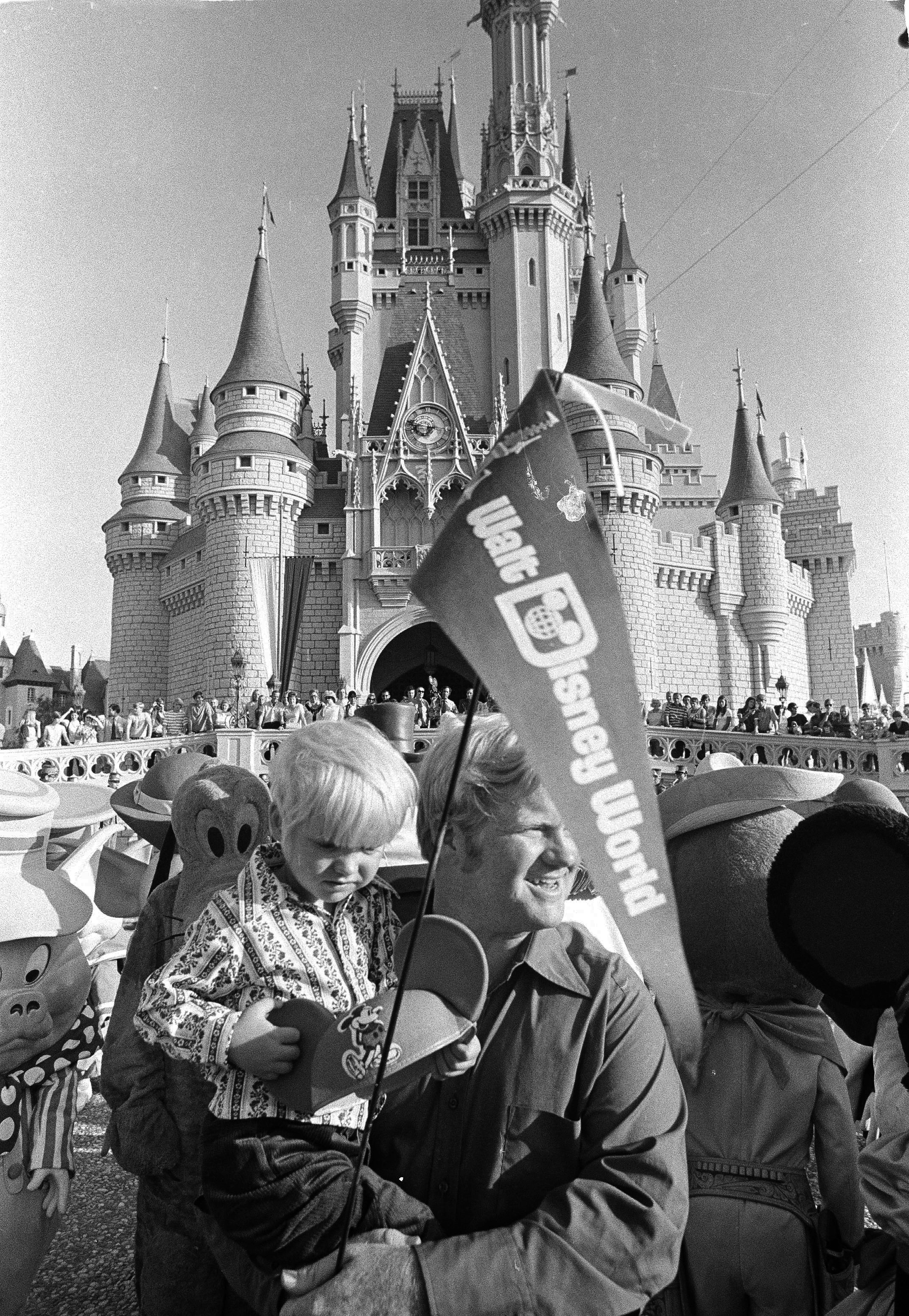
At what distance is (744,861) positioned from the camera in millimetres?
2217

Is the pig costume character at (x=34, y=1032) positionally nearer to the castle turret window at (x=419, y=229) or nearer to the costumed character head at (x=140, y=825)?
the costumed character head at (x=140, y=825)

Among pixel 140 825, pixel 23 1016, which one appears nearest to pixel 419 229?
pixel 140 825

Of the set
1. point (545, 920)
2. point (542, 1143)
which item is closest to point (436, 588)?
point (545, 920)

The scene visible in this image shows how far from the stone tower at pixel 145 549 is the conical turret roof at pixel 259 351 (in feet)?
16.4

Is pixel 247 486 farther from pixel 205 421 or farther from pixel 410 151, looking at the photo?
pixel 410 151

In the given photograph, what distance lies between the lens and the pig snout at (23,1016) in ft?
8.15

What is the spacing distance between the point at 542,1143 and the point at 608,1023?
18 centimetres

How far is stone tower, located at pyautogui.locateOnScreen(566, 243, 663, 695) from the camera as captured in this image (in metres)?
27.0

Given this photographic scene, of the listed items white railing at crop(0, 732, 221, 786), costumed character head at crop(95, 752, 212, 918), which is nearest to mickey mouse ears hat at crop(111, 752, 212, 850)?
costumed character head at crop(95, 752, 212, 918)

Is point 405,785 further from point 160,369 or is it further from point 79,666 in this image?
point 79,666

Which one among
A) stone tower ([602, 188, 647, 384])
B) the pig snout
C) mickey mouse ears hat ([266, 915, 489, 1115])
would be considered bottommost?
the pig snout

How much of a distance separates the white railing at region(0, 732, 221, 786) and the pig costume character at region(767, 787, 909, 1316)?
44.1 feet

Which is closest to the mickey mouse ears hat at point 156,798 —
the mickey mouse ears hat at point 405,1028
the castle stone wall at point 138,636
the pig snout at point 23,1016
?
the pig snout at point 23,1016

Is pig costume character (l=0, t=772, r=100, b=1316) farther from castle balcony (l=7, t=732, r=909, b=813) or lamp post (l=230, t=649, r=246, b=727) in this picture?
lamp post (l=230, t=649, r=246, b=727)
